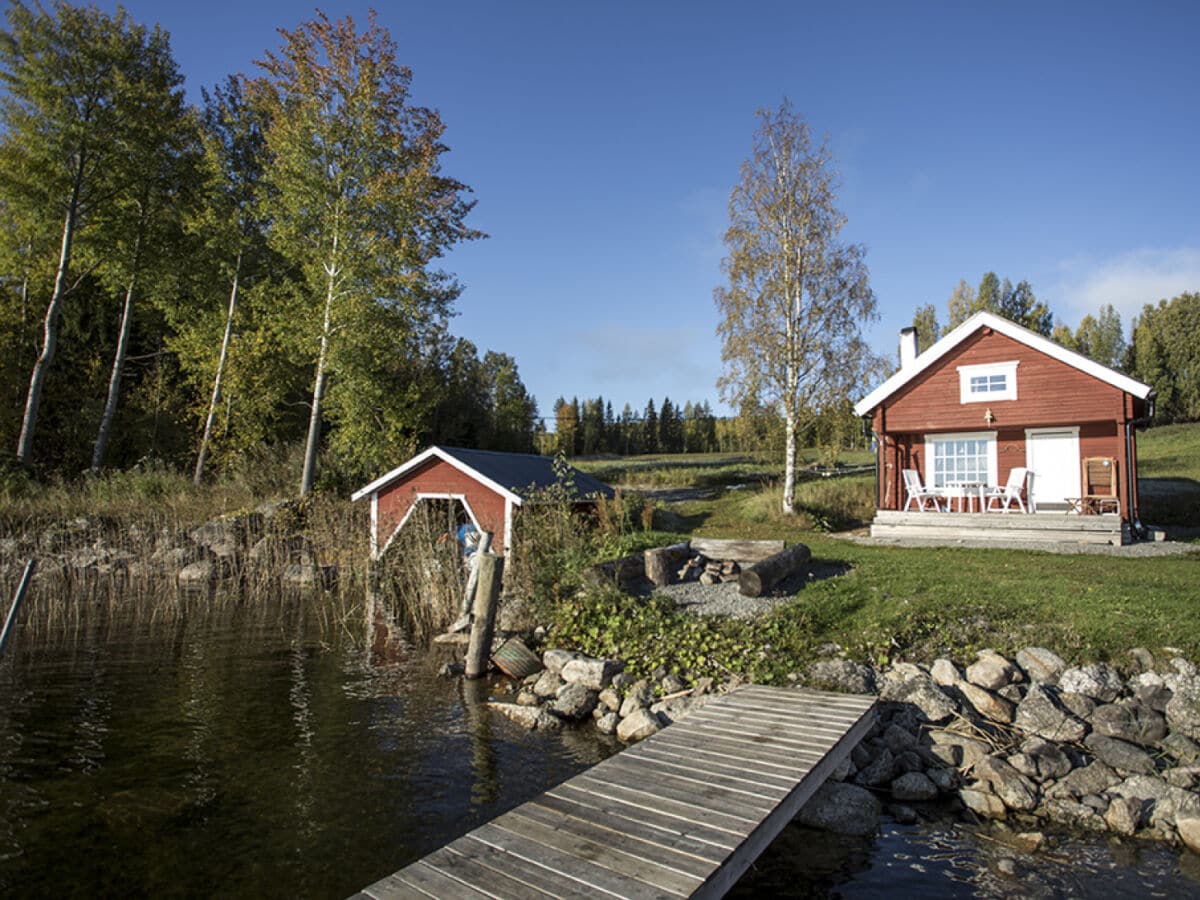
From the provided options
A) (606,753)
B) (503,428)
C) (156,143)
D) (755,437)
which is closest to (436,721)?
(606,753)

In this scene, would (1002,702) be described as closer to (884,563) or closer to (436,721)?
(884,563)

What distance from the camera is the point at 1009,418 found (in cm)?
1734

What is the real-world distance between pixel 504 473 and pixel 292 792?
9.79 metres

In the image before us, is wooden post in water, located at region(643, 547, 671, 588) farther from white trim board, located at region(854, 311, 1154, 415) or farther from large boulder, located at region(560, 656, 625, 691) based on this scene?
white trim board, located at region(854, 311, 1154, 415)

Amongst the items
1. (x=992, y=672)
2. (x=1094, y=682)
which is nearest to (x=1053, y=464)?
(x=1094, y=682)

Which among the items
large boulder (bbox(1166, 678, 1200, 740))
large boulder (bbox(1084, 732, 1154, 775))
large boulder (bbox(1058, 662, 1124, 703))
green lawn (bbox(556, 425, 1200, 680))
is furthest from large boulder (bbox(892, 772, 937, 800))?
large boulder (bbox(1166, 678, 1200, 740))

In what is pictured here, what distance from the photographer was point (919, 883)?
4.96 m

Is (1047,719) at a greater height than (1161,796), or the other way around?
(1047,719)

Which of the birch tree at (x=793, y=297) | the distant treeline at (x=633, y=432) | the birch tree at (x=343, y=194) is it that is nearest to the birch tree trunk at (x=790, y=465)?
the birch tree at (x=793, y=297)

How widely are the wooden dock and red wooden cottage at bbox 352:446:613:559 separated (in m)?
8.39

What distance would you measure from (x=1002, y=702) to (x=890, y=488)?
42.1 ft

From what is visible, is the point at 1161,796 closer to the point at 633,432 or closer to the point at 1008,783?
the point at 1008,783

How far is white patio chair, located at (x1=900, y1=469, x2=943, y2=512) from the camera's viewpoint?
17312 mm

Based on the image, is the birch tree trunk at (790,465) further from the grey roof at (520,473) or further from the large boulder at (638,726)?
the large boulder at (638,726)
